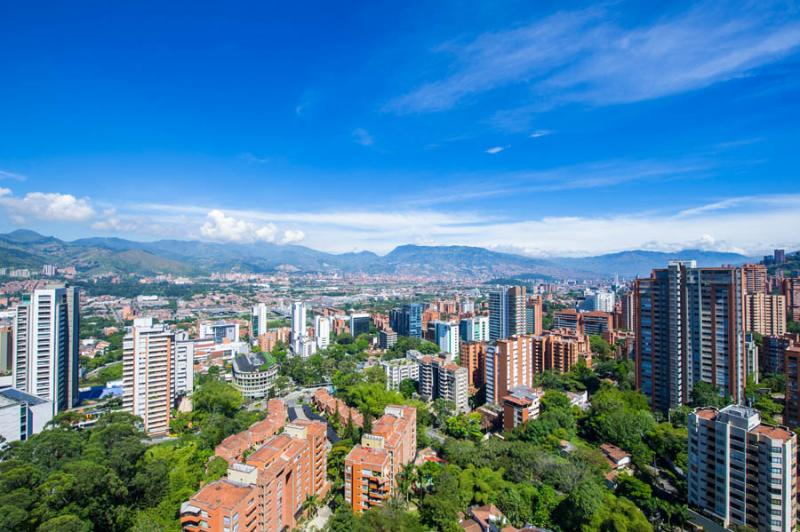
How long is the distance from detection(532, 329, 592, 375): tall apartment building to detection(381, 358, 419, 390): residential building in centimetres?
421

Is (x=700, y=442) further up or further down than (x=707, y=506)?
further up

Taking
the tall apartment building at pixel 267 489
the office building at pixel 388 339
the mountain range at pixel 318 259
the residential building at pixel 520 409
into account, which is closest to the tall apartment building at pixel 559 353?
the residential building at pixel 520 409

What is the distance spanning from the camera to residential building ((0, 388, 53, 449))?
9055mm

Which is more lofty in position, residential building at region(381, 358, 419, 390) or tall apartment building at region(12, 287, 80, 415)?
tall apartment building at region(12, 287, 80, 415)

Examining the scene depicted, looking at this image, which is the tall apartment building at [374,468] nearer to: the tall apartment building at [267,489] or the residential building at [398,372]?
the tall apartment building at [267,489]

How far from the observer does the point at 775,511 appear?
5.92 metres

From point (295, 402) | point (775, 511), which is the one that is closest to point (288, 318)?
point (295, 402)

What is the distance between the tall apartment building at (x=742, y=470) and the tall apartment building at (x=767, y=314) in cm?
1291

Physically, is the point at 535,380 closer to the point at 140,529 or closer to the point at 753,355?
the point at 753,355

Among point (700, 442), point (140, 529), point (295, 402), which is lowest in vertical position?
point (295, 402)

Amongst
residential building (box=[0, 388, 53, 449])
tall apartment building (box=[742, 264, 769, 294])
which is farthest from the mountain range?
tall apartment building (box=[742, 264, 769, 294])

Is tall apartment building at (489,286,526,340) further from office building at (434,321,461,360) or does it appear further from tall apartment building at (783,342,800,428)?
tall apartment building at (783,342,800,428)

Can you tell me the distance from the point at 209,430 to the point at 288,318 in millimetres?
22694

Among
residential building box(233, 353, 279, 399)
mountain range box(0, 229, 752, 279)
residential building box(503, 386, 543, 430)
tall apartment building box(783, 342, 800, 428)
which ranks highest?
mountain range box(0, 229, 752, 279)
